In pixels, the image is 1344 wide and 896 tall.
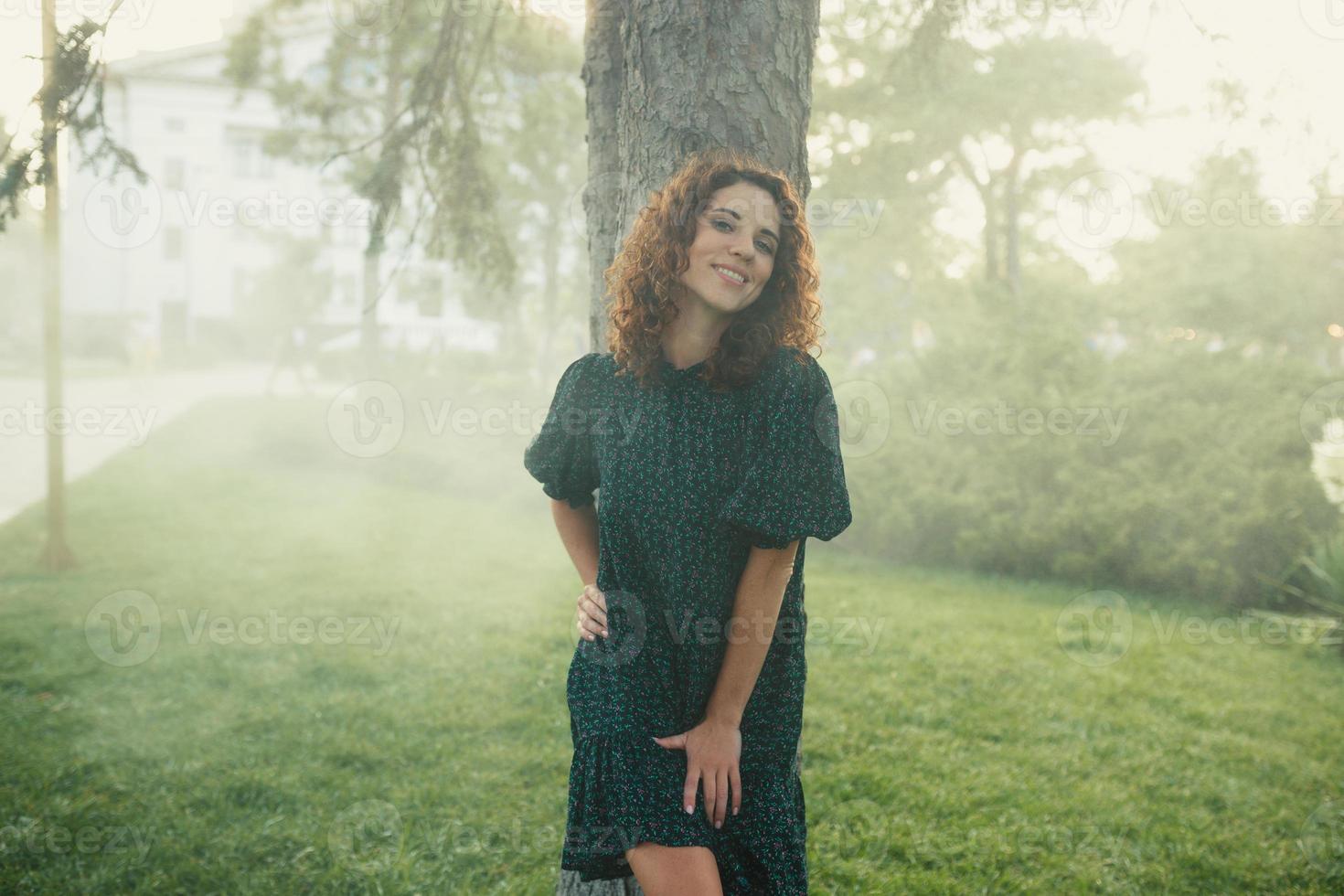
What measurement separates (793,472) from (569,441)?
1.97 feet

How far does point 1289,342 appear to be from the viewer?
23.3 m

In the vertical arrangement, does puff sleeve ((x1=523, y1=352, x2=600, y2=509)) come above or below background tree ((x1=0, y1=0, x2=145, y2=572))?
below

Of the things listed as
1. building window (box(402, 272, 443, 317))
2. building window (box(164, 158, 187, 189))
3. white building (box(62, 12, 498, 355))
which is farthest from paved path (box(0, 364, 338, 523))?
building window (box(164, 158, 187, 189))

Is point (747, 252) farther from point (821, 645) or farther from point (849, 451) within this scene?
point (849, 451)

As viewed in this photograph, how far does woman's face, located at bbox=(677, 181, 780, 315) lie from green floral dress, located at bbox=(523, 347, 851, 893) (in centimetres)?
18

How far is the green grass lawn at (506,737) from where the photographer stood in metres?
3.29

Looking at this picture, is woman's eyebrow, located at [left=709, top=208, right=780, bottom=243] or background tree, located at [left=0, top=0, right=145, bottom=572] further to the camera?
background tree, located at [left=0, top=0, right=145, bottom=572]

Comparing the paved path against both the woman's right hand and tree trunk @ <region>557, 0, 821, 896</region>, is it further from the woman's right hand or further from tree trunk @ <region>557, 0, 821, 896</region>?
the woman's right hand

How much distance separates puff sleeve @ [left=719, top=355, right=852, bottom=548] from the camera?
6.04ft

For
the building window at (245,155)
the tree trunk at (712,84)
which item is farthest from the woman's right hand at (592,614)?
the building window at (245,155)

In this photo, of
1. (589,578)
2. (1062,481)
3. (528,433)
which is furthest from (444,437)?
(589,578)

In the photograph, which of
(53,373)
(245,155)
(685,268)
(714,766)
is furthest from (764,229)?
(245,155)

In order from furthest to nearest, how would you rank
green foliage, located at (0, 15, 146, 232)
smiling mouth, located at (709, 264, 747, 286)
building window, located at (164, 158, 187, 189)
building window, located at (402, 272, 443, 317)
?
building window, located at (164, 158, 187, 189) < building window, located at (402, 272, 443, 317) < green foliage, located at (0, 15, 146, 232) < smiling mouth, located at (709, 264, 747, 286)

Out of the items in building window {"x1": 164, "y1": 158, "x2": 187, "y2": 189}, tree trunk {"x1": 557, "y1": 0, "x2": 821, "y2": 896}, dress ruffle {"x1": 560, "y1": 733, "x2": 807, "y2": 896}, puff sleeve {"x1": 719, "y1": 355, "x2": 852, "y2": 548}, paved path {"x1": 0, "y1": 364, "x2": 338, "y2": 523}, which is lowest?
paved path {"x1": 0, "y1": 364, "x2": 338, "y2": 523}
